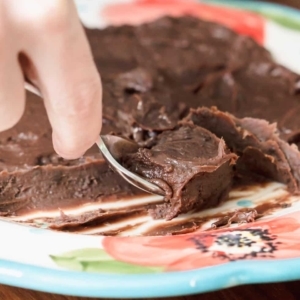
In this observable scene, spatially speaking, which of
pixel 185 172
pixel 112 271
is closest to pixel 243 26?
pixel 185 172

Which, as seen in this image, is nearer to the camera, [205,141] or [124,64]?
[205,141]

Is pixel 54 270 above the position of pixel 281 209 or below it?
above

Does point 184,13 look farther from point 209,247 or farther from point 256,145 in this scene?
point 209,247

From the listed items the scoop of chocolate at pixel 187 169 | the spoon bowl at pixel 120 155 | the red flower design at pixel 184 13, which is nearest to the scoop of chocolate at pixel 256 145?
the scoop of chocolate at pixel 187 169

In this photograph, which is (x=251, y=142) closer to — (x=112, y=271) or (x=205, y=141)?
(x=205, y=141)

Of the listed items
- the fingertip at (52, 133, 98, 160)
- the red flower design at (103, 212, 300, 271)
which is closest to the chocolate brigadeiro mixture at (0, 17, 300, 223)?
the red flower design at (103, 212, 300, 271)

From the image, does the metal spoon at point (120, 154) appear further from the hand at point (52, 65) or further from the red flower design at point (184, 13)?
the red flower design at point (184, 13)

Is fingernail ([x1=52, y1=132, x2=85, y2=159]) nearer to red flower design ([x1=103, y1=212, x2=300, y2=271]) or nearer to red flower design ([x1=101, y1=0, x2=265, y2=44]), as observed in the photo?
red flower design ([x1=103, y1=212, x2=300, y2=271])

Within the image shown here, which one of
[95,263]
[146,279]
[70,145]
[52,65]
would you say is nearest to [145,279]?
[146,279]
